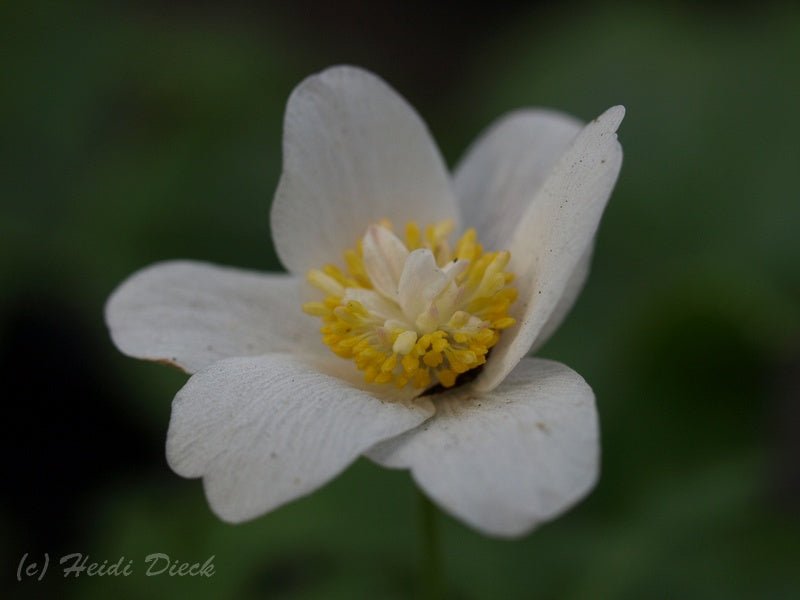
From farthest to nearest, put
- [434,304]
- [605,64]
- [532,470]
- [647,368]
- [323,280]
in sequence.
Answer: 1. [605,64]
2. [647,368]
3. [323,280]
4. [434,304]
5. [532,470]

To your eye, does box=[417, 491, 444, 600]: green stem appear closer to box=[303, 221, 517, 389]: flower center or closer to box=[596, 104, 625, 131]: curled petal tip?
box=[303, 221, 517, 389]: flower center

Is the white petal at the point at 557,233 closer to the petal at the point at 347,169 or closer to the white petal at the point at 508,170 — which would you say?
the white petal at the point at 508,170

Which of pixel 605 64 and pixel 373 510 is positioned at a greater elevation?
pixel 605 64

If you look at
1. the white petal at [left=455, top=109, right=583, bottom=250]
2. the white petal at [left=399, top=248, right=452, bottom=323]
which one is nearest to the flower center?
the white petal at [left=399, top=248, right=452, bottom=323]

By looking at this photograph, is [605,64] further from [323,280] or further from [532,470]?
[532,470]

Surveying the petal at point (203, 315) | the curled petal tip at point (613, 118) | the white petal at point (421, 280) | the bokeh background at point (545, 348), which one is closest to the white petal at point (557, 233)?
the curled petal tip at point (613, 118)

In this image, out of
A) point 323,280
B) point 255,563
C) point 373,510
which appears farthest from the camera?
point 373,510

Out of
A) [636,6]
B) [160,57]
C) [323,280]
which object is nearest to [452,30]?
[636,6]
